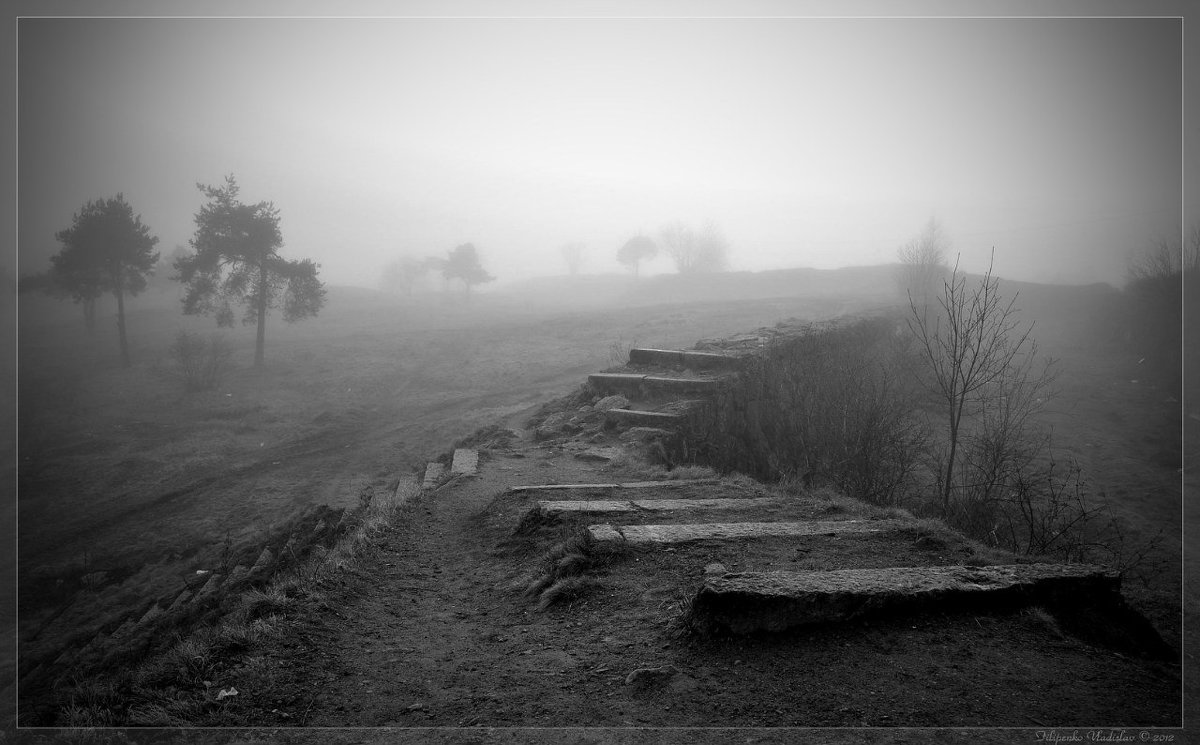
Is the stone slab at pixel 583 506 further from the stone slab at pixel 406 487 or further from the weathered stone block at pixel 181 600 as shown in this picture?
the weathered stone block at pixel 181 600

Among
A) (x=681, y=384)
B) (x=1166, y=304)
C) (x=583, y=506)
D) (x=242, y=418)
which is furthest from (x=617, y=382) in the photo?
(x=1166, y=304)

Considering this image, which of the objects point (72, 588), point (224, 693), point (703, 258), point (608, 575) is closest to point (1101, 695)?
point (608, 575)

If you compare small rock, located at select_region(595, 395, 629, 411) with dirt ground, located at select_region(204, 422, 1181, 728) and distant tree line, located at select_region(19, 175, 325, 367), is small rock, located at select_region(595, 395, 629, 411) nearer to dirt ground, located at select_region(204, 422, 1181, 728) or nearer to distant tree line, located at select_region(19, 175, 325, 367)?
dirt ground, located at select_region(204, 422, 1181, 728)

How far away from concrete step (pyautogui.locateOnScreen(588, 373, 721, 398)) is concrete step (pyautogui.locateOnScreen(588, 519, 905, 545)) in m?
5.72

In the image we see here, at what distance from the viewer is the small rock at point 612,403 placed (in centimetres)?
1063

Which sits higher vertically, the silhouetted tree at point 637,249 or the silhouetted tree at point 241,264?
the silhouetted tree at point 637,249

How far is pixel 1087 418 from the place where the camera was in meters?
15.8

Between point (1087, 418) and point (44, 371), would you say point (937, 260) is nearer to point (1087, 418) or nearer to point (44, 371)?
point (1087, 418)

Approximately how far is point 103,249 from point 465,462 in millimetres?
29431

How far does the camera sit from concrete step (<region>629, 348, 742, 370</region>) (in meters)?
11.6

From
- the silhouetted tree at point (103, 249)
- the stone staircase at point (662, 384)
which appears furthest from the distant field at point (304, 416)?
the silhouetted tree at point (103, 249)

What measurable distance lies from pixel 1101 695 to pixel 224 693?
13.9 ft

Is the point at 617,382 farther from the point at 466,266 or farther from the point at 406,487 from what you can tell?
the point at 466,266

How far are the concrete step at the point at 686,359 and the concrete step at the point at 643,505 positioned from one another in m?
5.95
